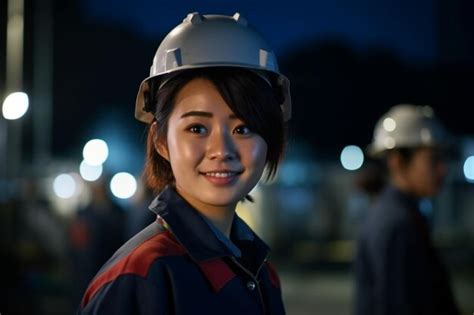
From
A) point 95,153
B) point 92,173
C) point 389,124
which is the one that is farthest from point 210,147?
point 95,153

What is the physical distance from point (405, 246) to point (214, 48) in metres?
2.21

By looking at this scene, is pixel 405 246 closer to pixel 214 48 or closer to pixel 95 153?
pixel 214 48

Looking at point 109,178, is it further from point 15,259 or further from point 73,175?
point 73,175

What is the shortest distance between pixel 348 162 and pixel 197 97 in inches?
867

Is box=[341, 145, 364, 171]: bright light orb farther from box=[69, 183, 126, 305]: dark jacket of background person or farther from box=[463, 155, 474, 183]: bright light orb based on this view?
box=[69, 183, 126, 305]: dark jacket of background person

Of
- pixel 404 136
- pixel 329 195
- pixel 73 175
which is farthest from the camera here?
pixel 73 175

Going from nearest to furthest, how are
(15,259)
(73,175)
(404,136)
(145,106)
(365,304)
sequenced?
(145,106) → (365,304) → (404,136) → (15,259) → (73,175)

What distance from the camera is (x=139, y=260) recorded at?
212 centimetres

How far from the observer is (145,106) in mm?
2574

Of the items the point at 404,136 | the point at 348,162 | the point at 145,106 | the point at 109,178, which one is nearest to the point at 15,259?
the point at 109,178

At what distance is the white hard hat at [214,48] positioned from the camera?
2.34 meters

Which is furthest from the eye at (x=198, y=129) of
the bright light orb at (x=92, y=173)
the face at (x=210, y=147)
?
the bright light orb at (x=92, y=173)

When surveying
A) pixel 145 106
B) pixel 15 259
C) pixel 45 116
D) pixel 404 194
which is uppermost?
pixel 45 116

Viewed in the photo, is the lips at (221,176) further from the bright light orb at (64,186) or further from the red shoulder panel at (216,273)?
the bright light orb at (64,186)
